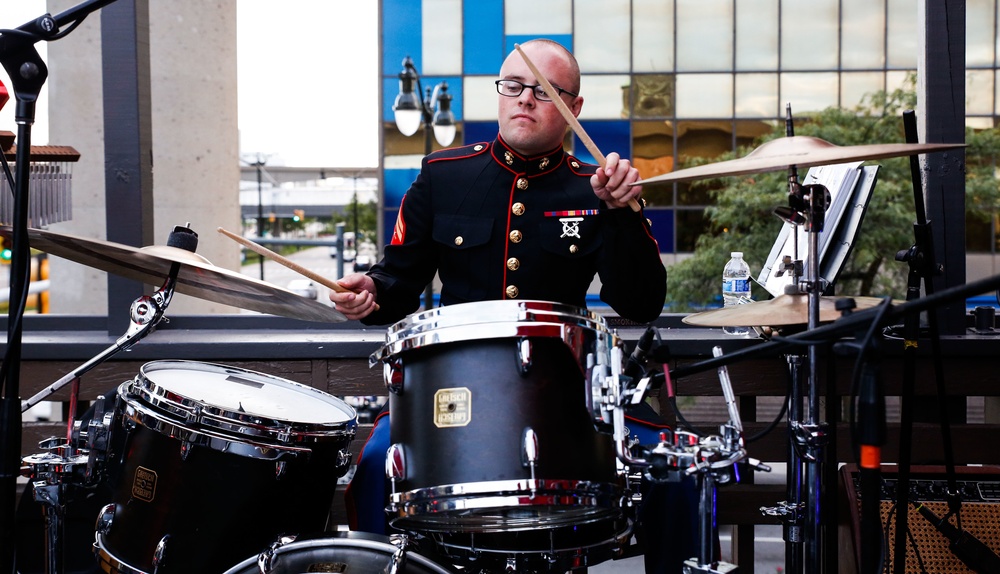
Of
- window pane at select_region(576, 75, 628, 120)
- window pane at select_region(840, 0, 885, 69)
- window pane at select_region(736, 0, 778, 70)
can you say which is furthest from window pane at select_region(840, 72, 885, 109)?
window pane at select_region(576, 75, 628, 120)

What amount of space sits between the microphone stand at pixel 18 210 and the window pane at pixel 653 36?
58.4 feet

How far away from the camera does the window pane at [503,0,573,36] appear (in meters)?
18.7

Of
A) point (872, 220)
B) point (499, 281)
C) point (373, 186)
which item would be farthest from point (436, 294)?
point (499, 281)

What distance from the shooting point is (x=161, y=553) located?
82.7 inches

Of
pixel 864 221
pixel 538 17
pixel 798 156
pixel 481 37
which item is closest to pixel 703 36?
pixel 538 17

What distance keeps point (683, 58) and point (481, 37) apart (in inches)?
160

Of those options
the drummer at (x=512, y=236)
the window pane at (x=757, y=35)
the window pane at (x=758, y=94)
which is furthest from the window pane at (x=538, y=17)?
the drummer at (x=512, y=236)

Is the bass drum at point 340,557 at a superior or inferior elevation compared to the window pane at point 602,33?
inferior

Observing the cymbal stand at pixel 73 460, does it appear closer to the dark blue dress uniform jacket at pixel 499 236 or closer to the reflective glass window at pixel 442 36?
the dark blue dress uniform jacket at pixel 499 236

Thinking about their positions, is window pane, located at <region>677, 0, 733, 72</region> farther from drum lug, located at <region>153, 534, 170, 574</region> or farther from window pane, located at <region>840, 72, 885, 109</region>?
drum lug, located at <region>153, 534, 170, 574</region>

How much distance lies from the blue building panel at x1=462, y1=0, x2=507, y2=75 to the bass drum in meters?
17.3

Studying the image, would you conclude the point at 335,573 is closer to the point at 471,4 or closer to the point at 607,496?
the point at 607,496

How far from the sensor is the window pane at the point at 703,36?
18641 mm

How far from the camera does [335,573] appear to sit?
196 cm
